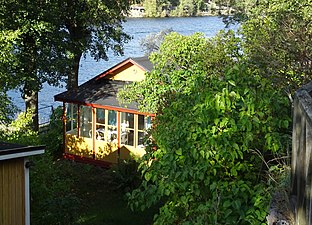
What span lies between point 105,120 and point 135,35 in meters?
25.8

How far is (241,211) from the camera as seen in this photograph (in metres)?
5.39

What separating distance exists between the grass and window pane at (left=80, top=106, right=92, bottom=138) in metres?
1.32

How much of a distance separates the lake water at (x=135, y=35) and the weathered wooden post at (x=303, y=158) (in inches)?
843

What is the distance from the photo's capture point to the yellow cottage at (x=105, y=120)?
1734 centimetres

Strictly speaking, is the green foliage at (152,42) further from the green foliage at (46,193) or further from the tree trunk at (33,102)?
the green foliage at (46,193)

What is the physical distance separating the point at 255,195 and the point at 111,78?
1434cm

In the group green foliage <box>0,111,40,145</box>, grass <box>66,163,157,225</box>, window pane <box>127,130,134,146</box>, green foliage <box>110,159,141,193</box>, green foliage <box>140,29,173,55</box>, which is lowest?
grass <box>66,163,157,225</box>

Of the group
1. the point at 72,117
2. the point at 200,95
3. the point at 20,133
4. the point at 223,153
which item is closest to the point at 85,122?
the point at 72,117

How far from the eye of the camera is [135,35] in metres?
42.9

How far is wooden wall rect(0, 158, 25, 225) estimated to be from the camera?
9141 millimetres

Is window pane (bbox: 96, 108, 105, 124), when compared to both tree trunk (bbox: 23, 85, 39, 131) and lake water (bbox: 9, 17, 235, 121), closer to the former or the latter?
tree trunk (bbox: 23, 85, 39, 131)

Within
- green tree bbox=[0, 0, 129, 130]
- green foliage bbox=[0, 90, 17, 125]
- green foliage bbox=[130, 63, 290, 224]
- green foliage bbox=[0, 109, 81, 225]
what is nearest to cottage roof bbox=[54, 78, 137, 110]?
green tree bbox=[0, 0, 129, 130]

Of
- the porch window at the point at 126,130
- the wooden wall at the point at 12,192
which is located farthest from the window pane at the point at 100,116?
the wooden wall at the point at 12,192

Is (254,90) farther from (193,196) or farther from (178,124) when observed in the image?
(193,196)
